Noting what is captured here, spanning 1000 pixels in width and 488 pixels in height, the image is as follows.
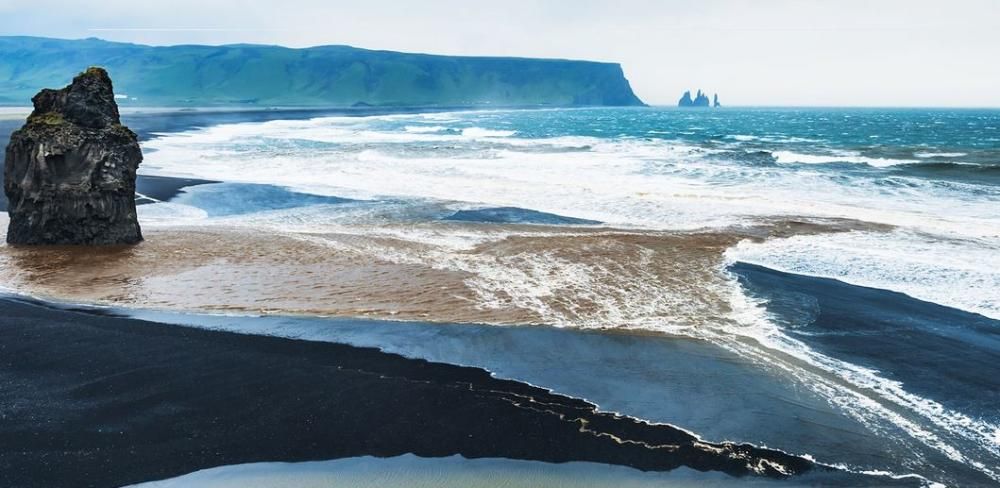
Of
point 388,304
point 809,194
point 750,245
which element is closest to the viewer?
point 388,304

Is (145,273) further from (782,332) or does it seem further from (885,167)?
(885,167)

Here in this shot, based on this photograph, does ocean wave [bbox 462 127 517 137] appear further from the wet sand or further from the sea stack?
the sea stack

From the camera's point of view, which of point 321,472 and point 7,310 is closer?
point 321,472

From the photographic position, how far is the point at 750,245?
1485 cm

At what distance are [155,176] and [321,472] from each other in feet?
77.9

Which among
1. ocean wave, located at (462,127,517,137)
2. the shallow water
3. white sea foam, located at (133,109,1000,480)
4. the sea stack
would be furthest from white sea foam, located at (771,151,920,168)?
the sea stack

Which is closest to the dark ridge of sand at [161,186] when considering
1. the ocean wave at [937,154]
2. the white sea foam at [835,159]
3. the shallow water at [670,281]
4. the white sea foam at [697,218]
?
the shallow water at [670,281]

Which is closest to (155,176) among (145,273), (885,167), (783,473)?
(145,273)

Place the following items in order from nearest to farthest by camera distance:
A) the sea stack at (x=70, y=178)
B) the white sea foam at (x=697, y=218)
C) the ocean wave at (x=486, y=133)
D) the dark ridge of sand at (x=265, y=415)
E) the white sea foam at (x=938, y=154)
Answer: the dark ridge of sand at (x=265, y=415) < the white sea foam at (x=697, y=218) < the sea stack at (x=70, y=178) < the white sea foam at (x=938, y=154) < the ocean wave at (x=486, y=133)

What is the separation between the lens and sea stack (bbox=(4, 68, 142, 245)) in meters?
13.0

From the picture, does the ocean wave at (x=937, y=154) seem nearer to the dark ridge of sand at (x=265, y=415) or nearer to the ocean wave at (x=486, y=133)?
the ocean wave at (x=486, y=133)

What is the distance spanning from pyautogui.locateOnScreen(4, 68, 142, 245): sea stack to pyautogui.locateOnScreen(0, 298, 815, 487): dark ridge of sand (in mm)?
5370

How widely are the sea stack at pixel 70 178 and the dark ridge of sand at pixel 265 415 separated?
537cm

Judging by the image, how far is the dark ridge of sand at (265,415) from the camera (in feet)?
19.0
